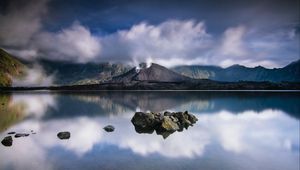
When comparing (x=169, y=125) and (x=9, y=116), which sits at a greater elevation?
(x=169, y=125)

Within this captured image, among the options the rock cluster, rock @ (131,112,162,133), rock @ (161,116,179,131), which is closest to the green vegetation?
rock @ (131,112,162,133)

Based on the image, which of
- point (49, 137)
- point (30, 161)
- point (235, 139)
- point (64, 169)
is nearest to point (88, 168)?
point (64, 169)

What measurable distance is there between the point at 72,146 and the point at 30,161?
169 inches

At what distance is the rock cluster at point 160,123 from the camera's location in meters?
26.5

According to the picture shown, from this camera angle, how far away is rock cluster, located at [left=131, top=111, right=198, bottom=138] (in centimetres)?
2647

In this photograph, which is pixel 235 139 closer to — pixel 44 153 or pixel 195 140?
pixel 195 140

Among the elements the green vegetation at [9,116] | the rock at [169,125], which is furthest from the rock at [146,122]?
the green vegetation at [9,116]

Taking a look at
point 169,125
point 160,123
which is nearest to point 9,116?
point 160,123

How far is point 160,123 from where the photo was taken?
2777 centimetres

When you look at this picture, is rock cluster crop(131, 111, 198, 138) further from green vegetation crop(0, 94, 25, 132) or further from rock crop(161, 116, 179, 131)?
green vegetation crop(0, 94, 25, 132)

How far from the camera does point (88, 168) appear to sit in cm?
1413

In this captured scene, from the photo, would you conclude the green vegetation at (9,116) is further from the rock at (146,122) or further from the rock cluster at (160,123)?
the rock cluster at (160,123)

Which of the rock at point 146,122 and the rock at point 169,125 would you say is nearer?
the rock at point 169,125

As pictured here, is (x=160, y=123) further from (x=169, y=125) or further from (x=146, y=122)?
(x=146, y=122)
